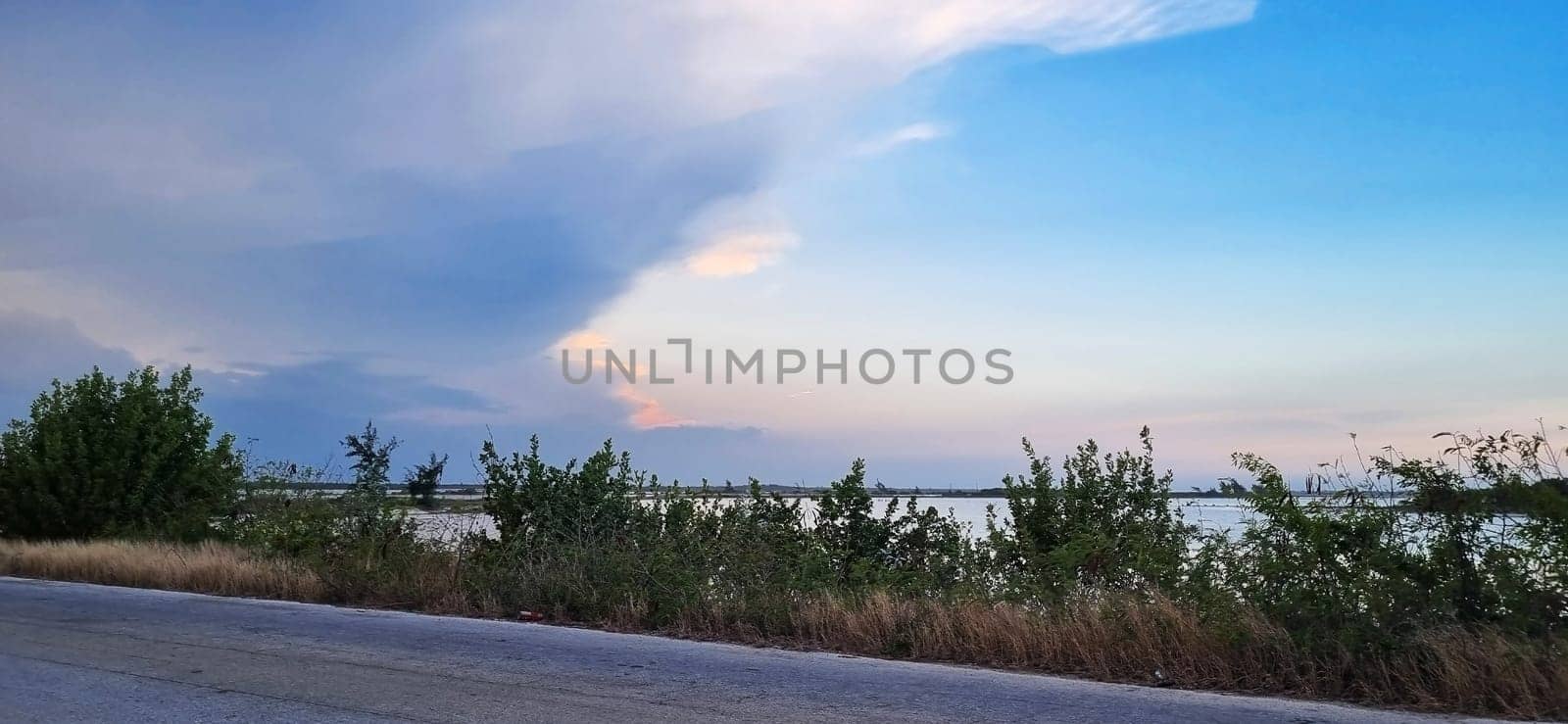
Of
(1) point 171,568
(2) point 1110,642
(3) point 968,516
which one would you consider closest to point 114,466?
(1) point 171,568

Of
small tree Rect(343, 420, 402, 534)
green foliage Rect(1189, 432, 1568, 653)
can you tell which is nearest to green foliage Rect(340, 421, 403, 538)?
small tree Rect(343, 420, 402, 534)

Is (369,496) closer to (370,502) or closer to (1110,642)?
(370,502)

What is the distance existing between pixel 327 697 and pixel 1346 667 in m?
6.94

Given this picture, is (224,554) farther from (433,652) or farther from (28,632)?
(433,652)

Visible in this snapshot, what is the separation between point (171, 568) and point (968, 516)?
1272 centimetres

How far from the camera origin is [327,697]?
23.5 ft

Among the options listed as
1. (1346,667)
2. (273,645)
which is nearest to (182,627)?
(273,645)

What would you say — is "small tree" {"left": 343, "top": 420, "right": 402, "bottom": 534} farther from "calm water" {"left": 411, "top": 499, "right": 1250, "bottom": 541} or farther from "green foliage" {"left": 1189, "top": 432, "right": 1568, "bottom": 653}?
"green foliage" {"left": 1189, "top": 432, "right": 1568, "bottom": 653}

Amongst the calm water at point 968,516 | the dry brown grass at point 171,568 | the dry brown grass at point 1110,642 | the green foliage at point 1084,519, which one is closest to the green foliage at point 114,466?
the dry brown grass at point 171,568

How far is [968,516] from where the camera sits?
1842 centimetres

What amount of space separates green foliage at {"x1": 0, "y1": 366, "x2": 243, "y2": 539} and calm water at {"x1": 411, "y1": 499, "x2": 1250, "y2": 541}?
11.9 m

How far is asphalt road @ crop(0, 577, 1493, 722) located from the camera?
6707 millimetres

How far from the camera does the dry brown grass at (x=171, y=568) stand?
14484 millimetres

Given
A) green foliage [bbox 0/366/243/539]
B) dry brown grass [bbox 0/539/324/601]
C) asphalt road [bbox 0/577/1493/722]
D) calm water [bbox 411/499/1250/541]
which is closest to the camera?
asphalt road [bbox 0/577/1493/722]
